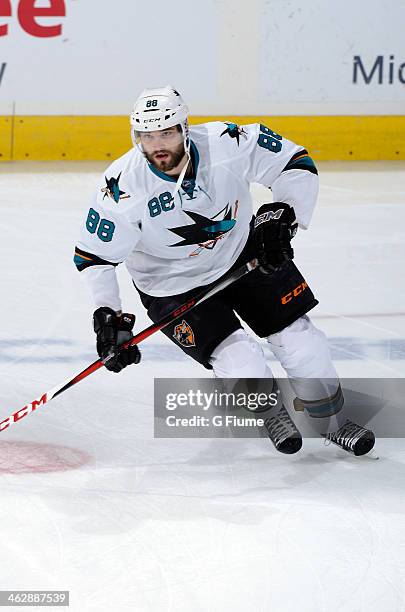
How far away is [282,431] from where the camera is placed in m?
3.02

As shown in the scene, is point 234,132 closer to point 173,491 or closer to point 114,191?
point 114,191

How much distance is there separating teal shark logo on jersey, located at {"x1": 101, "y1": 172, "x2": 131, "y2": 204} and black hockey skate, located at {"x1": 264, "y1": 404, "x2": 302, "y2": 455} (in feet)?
2.46

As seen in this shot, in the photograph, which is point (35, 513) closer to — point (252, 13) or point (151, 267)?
point (151, 267)

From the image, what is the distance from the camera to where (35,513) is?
264cm

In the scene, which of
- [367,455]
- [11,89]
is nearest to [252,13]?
[11,89]

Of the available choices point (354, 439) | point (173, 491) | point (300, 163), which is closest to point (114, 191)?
point (300, 163)

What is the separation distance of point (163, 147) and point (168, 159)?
4 cm

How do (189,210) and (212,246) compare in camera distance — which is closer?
(189,210)

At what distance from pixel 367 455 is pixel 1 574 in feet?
3.69

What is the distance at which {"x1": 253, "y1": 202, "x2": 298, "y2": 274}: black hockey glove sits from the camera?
2889 mm

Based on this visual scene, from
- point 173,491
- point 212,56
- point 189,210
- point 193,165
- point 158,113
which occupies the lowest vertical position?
point 173,491

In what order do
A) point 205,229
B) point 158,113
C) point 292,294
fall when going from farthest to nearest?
point 292,294 < point 205,229 < point 158,113

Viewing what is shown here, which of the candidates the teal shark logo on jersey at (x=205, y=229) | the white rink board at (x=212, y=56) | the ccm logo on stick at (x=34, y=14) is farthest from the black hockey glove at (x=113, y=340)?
the ccm logo on stick at (x=34, y=14)

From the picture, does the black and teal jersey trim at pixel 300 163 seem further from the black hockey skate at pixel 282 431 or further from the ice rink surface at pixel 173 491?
the ice rink surface at pixel 173 491
